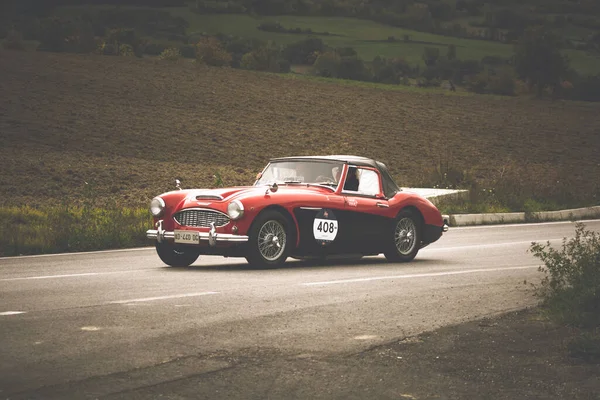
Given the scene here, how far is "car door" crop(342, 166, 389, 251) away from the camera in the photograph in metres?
15.0

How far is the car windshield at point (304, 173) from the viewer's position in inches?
601

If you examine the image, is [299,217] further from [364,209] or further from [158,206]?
→ [158,206]

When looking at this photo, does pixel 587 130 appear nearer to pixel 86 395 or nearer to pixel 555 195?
pixel 555 195

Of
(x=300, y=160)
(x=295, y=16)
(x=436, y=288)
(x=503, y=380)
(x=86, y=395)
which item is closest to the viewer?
(x=86, y=395)

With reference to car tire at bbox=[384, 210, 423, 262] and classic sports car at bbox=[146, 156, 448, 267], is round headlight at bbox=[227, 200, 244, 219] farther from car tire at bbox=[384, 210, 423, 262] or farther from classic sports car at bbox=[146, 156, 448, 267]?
car tire at bbox=[384, 210, 423, 262]

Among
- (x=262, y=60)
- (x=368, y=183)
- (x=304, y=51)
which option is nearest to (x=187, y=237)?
(x=368, y=183)

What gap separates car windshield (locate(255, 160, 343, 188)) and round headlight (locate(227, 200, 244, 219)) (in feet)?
5.76

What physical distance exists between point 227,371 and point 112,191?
21.1 meters

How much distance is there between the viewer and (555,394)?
6816 mm

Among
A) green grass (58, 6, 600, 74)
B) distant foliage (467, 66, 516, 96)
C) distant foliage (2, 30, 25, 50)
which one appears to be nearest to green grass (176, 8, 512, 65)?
green grass (58, 6, 600, 74)

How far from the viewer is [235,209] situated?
13.6 metres

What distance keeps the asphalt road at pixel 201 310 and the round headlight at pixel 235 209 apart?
711 mm

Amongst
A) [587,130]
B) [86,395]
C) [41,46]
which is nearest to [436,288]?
[86,395]

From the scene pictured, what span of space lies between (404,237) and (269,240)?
2588 millimetres
